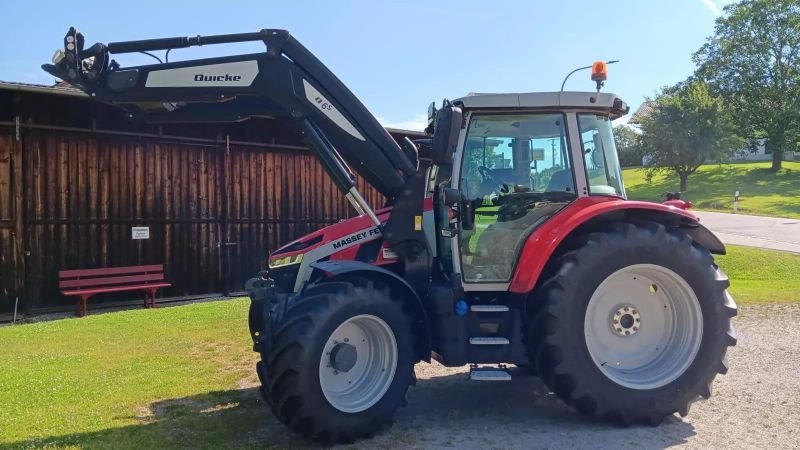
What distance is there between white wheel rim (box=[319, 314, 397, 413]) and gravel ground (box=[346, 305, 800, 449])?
A: 0.33m

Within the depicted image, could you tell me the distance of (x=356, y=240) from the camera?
5.41 m

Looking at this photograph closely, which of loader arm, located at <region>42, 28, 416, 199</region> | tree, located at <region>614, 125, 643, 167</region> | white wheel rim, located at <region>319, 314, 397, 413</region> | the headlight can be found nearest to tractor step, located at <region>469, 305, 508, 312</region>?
white wheel rim, located at <region>319, 314, 397, 413</region>

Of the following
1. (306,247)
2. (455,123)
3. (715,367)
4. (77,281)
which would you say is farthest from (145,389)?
(77,281)

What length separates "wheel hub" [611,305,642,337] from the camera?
5.28 meters

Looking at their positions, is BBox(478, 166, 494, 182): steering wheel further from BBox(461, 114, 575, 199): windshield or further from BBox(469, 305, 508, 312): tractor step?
BBox(469, 305, 508, 312): tractor step

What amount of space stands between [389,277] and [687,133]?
135 feet

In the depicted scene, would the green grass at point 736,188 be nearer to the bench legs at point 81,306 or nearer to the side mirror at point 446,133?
the bench legs at point 81,306

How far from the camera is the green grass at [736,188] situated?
34.5 m

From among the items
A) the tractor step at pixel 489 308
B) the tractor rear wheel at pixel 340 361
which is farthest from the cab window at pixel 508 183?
the tractor rear wheel at pixel 340 361

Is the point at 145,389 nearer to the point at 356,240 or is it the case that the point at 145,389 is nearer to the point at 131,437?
the point at 131,437

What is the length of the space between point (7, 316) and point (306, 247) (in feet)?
28.4

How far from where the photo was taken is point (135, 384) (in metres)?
6.39

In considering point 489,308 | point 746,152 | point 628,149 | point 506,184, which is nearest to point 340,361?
point 489,308

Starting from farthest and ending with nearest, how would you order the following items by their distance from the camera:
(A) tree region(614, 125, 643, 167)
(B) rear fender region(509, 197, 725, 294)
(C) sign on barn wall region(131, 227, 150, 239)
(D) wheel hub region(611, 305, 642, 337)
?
(A) tree region(614, 125, 643, 167) → (C) sign on barn wall region(131, 227, 150, 239) → (D) wheel hub region(611, 305, 642, 337) → (B) rear fender region(509, 197, 725, 294)
